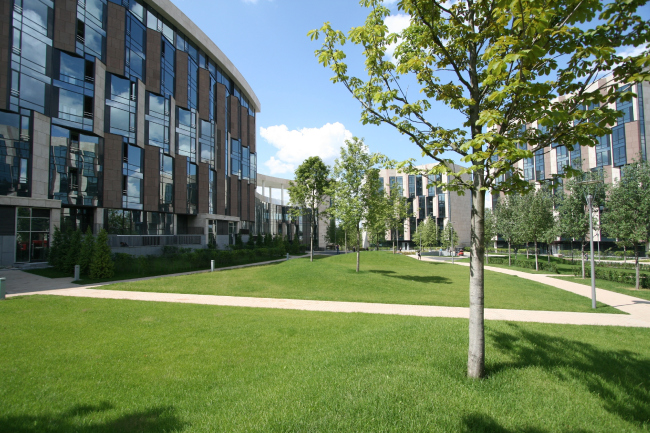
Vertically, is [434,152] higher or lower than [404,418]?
higher

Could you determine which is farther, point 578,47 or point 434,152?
point 434,152

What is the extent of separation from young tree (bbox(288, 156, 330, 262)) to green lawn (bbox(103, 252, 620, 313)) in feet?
50.2

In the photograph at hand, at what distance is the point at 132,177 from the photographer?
104 feet

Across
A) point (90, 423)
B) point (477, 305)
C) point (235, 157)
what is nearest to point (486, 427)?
point (477, 305)

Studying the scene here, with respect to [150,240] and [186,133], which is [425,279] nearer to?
[150,240]

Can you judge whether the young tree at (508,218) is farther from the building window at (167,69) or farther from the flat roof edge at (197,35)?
the flat roof edge at (197,35)

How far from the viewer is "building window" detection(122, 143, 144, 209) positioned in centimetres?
3089

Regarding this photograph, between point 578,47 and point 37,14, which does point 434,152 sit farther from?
point 37,14

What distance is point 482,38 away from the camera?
197 inches

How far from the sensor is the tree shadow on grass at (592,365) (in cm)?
427

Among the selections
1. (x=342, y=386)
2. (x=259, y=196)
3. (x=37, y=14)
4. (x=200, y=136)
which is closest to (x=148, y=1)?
(x=37, y=14)

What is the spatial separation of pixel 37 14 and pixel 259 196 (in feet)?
143

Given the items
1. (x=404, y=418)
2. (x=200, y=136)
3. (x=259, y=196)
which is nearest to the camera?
(x=404, y=418)

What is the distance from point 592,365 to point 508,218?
41204 mm
